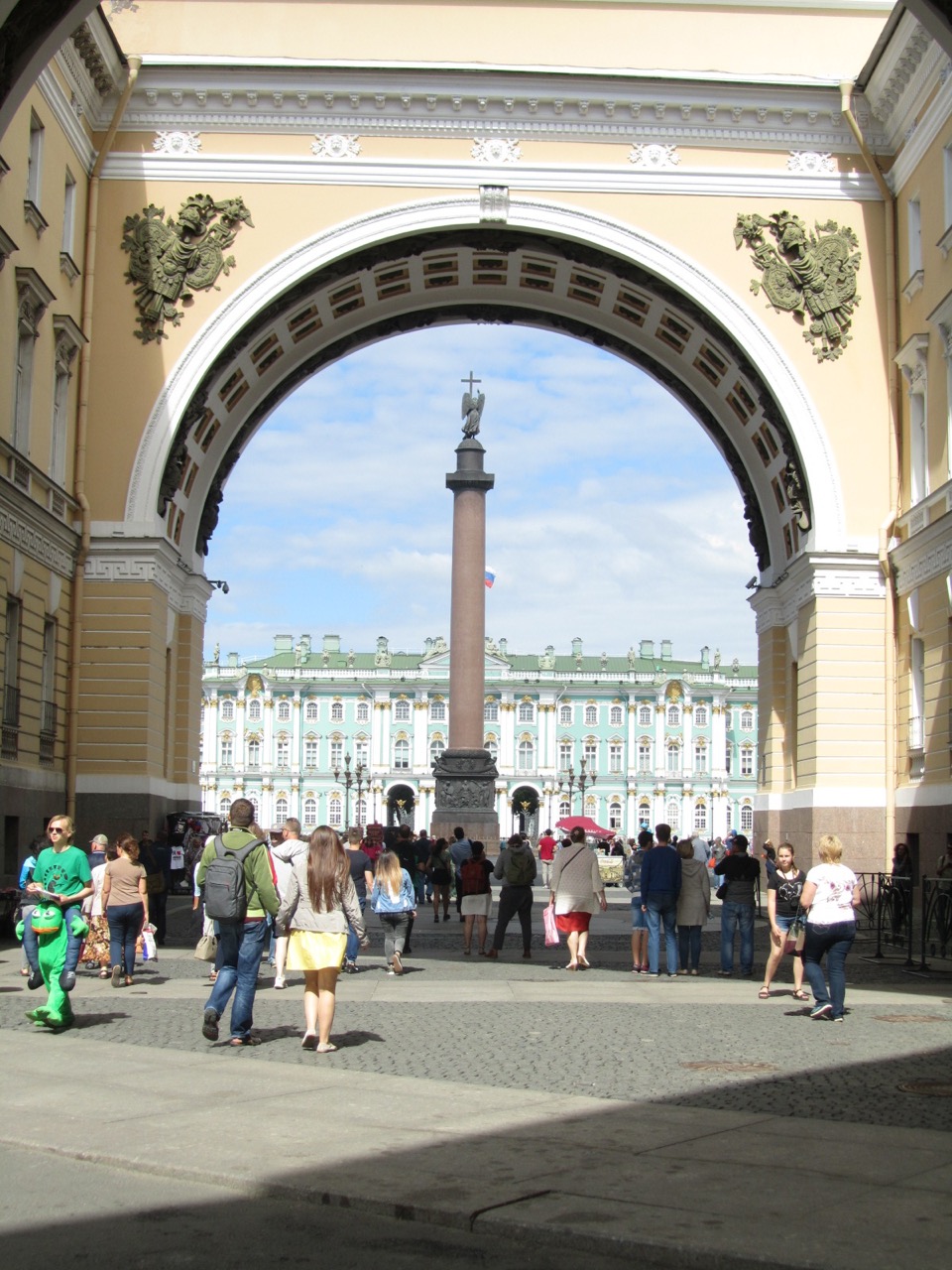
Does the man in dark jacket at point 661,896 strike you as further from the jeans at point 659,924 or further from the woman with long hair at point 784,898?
the woman with long hair at point 784,898

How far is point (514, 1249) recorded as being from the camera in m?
7.25

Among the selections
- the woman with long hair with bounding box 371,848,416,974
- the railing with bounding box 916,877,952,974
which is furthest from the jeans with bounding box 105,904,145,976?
the railing with bounding box 916,877,952,974

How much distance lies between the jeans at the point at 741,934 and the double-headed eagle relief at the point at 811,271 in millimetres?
14489

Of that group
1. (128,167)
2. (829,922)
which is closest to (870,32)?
(128,167)

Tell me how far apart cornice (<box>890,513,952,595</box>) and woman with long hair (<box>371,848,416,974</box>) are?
12.2 m

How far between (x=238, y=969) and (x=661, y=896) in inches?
301

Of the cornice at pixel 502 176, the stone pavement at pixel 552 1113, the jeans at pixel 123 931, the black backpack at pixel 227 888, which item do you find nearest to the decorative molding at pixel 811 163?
the cornice at pixel 502 176

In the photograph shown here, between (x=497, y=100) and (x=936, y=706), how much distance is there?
13765 millimetres

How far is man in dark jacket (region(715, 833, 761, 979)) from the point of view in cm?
1934

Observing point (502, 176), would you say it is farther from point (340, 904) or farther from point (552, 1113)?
point (552, 1113)

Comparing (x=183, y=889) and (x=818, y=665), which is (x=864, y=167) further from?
(x=183, y=889)

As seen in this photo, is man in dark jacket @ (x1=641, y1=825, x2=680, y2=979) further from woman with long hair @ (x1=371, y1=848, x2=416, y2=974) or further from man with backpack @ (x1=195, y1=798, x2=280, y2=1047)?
man with backpack @ (x1=195, y1=798, x2=280, y2=1047)

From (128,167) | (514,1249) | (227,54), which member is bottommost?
(514,1249)

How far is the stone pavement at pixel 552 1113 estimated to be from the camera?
744cm
